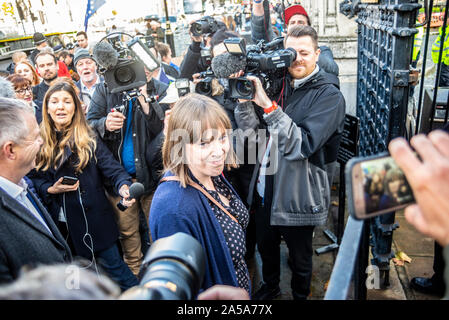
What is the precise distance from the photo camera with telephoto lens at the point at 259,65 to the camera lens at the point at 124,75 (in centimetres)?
94

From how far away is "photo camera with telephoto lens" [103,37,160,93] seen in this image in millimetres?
2850

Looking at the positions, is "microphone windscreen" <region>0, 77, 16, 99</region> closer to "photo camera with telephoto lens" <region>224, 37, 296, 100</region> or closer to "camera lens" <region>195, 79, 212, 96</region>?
"camera lens" <region>195, 79, 212, 96</region>

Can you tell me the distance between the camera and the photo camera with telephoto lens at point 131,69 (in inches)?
112

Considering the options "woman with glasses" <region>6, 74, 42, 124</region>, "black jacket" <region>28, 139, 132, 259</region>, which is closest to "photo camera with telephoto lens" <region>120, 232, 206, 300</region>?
"black jacket" <region>28, 139, 132, 259</region>

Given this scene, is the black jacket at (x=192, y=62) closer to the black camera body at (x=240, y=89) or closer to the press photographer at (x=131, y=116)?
the press photographer at (x=131, y=116)

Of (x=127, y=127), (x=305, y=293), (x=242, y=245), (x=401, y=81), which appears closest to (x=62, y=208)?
(x=127, y=127)

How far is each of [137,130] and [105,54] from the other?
0.70 metres

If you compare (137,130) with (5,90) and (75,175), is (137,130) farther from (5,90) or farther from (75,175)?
(5,90)

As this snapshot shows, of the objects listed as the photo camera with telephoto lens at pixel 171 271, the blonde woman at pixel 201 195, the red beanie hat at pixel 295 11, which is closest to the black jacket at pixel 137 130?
the blonde woman at pixel 201 195

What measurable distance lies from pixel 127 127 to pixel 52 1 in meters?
32.2

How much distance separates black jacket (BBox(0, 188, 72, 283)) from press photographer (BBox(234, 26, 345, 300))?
4.64 ft

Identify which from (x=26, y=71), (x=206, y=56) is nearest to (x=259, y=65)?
(x=206, y=56)

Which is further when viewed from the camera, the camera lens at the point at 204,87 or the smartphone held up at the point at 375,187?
the camera lens at the point at 204,87

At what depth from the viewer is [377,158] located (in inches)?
33.1
